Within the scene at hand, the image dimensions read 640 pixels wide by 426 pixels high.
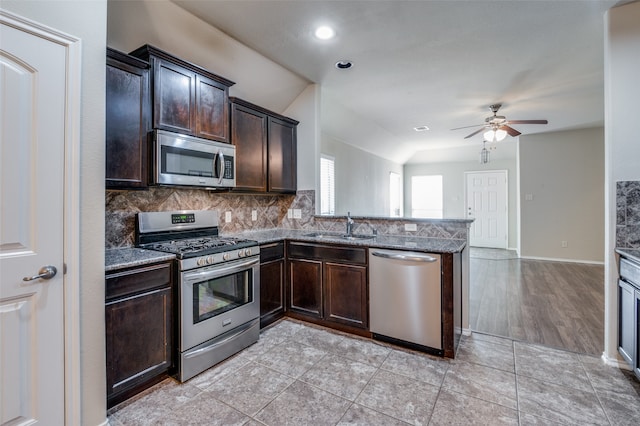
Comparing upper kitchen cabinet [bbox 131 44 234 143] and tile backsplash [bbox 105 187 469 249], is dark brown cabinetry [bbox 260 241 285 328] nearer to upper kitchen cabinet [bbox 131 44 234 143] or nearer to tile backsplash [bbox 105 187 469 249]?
tile backsplash [bbox 105 187 469 249]

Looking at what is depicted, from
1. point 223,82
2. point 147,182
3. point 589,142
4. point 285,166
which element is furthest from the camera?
point 589,142

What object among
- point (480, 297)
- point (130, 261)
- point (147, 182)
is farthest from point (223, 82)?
point (480, 297)

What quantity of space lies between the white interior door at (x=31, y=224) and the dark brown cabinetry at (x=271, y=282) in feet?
5.28

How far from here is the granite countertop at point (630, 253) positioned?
2004mm

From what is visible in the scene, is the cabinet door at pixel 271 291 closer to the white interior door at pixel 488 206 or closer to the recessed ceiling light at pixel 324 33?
the recessed ceiling light at pixel 324 33

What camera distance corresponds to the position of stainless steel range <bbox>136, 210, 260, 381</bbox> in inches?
84.2

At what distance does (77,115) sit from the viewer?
1524 millimetres

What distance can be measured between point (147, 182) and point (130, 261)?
68cm

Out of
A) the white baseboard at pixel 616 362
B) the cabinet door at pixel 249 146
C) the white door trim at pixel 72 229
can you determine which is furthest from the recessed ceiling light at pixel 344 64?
→ the white baseboard at pixel 616 362

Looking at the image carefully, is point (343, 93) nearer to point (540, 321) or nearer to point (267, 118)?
point (267, 118)

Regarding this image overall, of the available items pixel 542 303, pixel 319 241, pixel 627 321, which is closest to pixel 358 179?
pixel 319 241

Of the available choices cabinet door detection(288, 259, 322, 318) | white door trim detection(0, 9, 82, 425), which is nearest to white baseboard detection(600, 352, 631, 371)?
cabinet door detection(288, 259, 322, 318)

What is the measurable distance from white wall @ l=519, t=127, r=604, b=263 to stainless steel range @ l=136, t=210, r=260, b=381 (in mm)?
6411

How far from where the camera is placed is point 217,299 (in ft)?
7.84
